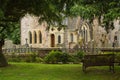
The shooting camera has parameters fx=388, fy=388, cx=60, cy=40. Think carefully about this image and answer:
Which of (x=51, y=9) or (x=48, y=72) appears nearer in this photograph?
(x=48, y=72)

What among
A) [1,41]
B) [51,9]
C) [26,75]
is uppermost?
[51,9]

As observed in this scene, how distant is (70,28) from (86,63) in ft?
127

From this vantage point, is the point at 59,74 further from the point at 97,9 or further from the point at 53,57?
the point at 53,57

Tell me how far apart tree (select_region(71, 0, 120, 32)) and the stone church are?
37.1 metres

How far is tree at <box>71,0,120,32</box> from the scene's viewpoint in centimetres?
1808

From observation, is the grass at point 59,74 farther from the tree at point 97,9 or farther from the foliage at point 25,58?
the foliage at point 25,58

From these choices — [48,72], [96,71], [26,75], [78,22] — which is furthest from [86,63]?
[78,22]

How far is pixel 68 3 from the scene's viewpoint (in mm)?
22094

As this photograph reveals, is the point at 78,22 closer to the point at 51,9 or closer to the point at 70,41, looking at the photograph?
the point at 70,41

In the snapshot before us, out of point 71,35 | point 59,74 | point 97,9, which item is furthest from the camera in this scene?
point 71,35

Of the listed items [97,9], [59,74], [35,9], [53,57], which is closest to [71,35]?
[53,57]

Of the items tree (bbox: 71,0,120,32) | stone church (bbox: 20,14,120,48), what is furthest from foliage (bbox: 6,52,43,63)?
stone church (bbox: 20,14,120,48)

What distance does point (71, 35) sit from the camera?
61.4 meters

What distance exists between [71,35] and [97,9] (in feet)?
Answer: 137
